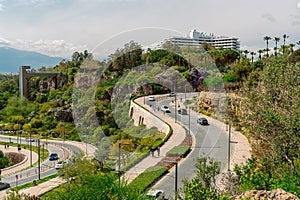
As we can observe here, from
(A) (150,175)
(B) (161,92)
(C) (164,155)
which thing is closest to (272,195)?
(A) (150,175)

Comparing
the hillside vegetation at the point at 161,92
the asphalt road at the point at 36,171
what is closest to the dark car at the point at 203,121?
the hillside vegetation at the point at 161,92

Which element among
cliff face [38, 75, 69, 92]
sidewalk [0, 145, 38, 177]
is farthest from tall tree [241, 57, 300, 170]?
cliff face [38, 75, 69, 92]

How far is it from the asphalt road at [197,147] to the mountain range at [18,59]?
13216 centimetres

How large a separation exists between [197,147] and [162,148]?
1695 millimetres

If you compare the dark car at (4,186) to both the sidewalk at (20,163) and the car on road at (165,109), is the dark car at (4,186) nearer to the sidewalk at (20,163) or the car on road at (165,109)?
the sidewalk at (20,163)

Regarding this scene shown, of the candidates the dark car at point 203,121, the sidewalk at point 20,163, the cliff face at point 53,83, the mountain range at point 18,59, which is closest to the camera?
the dark car at point 203,121

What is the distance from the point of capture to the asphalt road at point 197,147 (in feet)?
42.8

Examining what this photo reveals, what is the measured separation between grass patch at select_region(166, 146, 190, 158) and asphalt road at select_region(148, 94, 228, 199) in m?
0.26

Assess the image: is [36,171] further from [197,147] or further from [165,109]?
[197,147]

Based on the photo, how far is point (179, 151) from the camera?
54.3 feet

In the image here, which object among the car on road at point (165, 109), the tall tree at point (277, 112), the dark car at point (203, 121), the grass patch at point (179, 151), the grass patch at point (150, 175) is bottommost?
the grass patch at point (150, 175)

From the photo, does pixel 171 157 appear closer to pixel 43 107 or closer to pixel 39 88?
pixel 43 107

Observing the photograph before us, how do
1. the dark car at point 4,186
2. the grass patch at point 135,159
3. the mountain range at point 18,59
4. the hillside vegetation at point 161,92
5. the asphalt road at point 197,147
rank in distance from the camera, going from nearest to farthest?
the hillside vegetation at point 161,92 → the asphalt road at point 197,147 → the grass patch at point 135,159 → the dark car at point 4,186 → the mountain range at point 18,59

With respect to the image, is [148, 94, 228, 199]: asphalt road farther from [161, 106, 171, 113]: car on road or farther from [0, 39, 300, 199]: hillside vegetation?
[0, 39, 300, 199]: hillside vegetation
